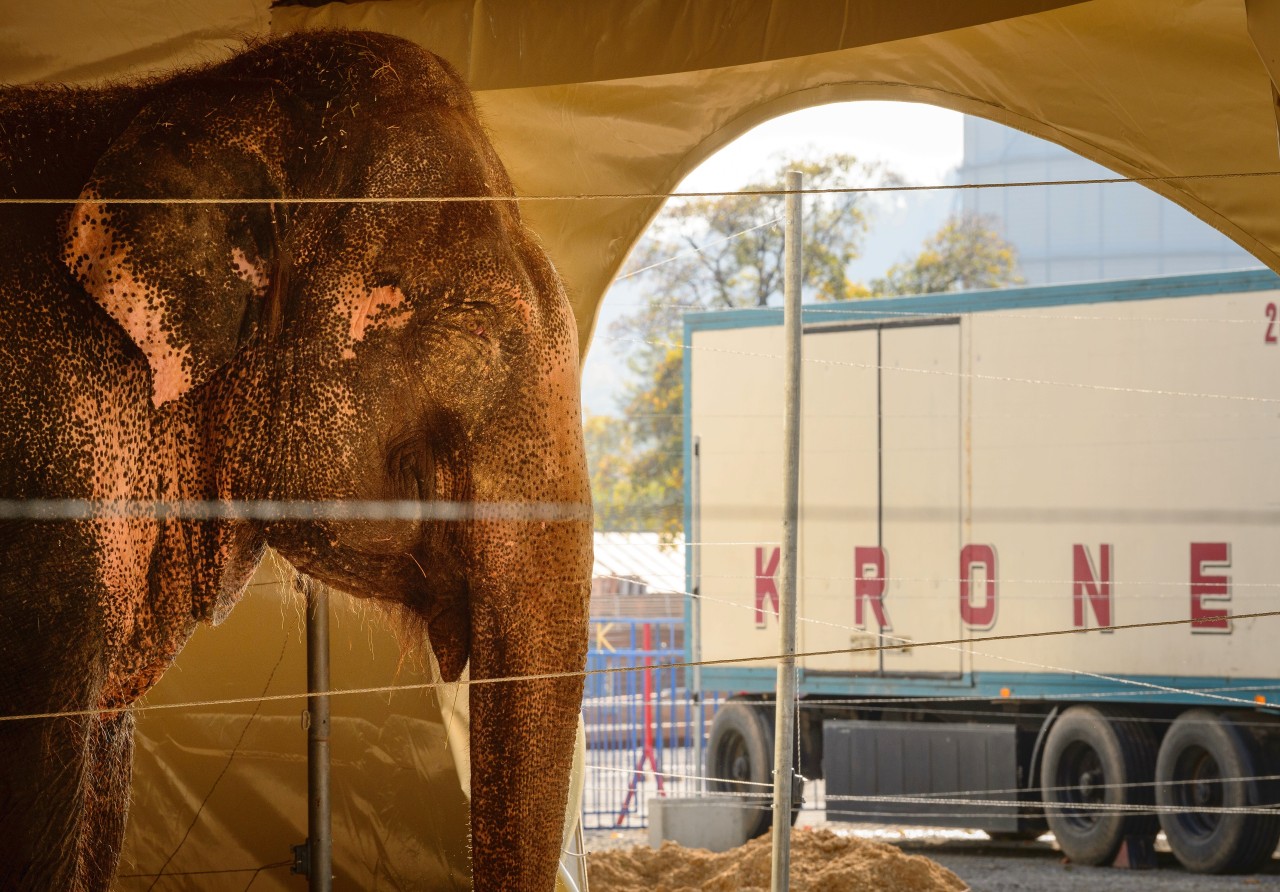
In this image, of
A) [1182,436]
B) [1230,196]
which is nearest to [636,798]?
[1182,436]

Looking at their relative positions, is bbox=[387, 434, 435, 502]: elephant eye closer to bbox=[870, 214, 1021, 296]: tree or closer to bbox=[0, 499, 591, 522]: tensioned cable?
bbox=[0, 499, 591, 522]: tensioned cable

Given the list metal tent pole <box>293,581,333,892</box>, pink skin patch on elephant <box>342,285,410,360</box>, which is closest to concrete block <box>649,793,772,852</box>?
metal tent pole <box>293,581,333,892</box>

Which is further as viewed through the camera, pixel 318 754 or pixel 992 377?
pixel 992 377

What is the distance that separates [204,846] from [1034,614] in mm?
3509

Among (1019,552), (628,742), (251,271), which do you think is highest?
(251,271)

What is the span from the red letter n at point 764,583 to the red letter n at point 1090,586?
115 centimetres

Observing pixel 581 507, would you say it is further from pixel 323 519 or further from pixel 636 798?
pixel 636 798

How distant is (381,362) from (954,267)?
1109 centimetres

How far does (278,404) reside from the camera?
67.8 inches

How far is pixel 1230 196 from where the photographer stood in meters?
2.15

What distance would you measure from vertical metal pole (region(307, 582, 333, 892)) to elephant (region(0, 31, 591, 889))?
877 mm

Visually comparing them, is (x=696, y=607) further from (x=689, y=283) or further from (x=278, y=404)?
(x=689, y=283)

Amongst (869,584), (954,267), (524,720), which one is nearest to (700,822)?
(869,584)

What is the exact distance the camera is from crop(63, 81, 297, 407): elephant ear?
1644mm
